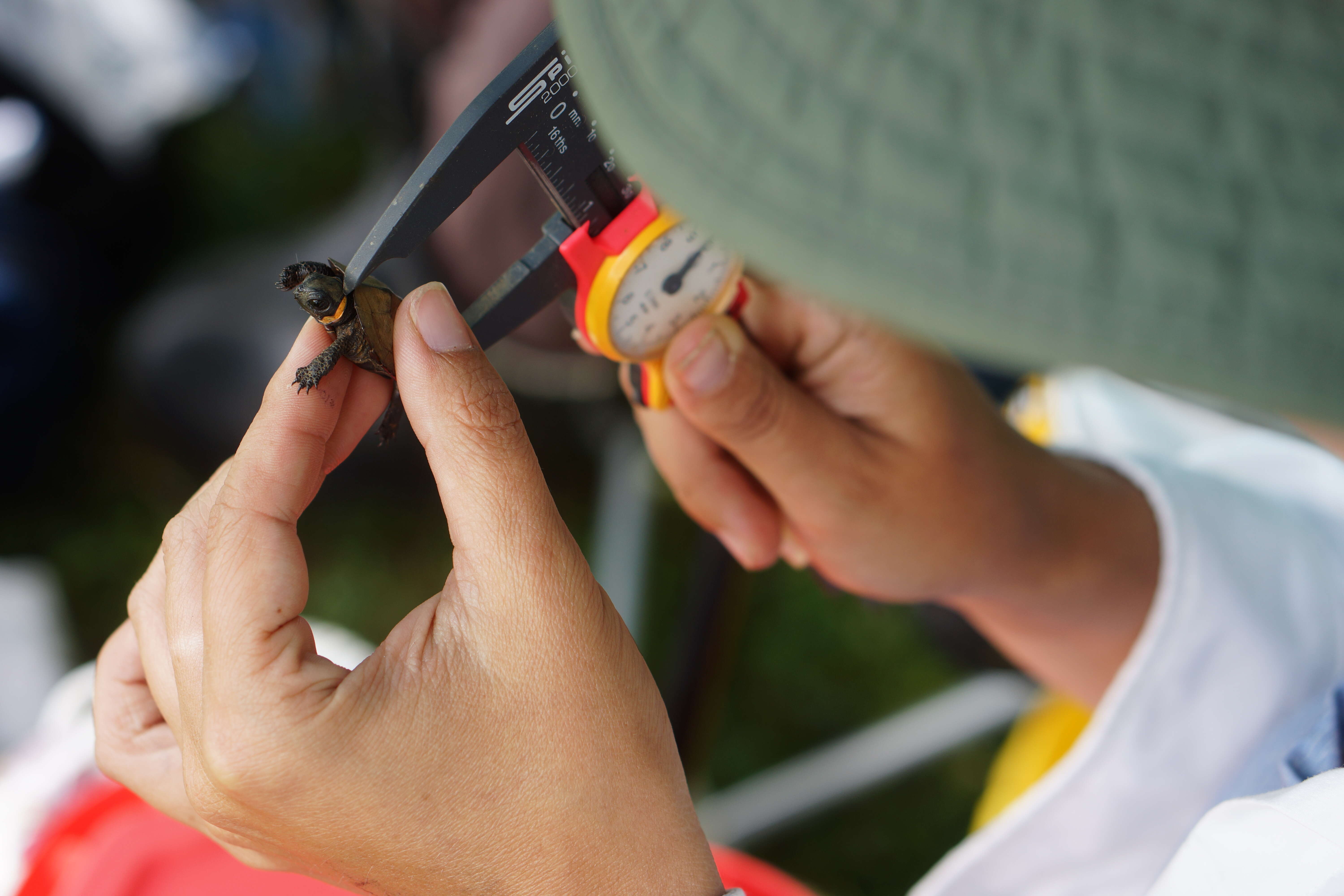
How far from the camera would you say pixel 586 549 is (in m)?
1.19

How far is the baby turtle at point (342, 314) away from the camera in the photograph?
0.41 m

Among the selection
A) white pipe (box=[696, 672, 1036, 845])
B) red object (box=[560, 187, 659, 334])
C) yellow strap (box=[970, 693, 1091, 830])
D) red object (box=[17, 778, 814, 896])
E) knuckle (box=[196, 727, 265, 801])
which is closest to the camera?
knuckle (box=[196, 727, 265, 801])

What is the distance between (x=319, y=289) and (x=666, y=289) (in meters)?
0.20

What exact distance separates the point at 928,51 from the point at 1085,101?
4 centimetres

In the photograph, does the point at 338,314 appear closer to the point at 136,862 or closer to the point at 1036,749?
the point at 136,862

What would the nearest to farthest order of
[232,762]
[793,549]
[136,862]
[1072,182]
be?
[1072,182]
[232,762]
[136,862]
[793,549]

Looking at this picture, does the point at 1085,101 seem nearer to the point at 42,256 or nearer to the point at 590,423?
the point at 590,423

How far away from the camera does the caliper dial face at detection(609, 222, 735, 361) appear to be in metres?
0.50

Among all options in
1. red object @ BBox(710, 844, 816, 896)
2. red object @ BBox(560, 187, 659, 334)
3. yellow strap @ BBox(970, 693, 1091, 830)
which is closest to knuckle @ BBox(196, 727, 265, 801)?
red object @ BBox(560, 187, 659, 334)

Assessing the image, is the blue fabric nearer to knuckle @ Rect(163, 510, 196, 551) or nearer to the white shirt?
the white shirt

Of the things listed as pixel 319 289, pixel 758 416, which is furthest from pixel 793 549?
pixel 319 289

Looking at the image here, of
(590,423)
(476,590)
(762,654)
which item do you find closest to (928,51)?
(476,590)

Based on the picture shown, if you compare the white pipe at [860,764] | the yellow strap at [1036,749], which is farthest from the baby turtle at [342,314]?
the white pipe at [860,764]

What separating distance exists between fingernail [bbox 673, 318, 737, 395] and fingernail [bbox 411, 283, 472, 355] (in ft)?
0.56
